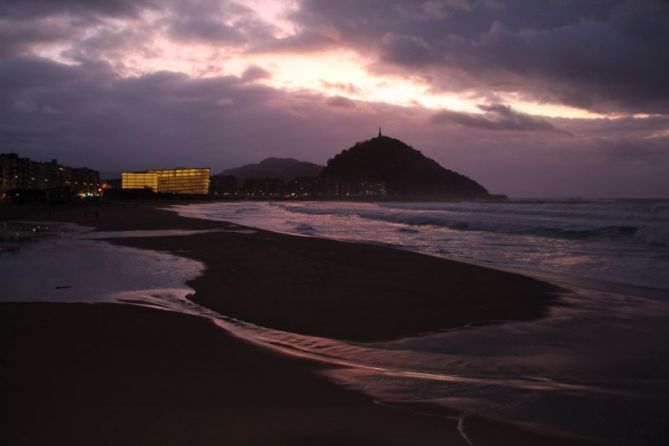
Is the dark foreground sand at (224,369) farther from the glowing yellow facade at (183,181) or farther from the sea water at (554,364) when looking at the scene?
the glowing yellow facade at (183,181)

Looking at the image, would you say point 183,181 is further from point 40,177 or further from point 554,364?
point 554,364

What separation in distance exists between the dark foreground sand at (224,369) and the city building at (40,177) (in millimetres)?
92403

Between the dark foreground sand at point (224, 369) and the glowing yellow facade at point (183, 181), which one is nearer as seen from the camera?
the dark foreground sand at point (224, 369)

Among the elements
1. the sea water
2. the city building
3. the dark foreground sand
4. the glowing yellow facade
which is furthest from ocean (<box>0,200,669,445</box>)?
the glowing yellow facade

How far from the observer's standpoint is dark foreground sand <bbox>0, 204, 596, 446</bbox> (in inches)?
140

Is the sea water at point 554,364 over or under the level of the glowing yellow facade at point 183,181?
under

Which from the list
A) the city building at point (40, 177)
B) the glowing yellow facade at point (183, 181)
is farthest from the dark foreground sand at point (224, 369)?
the glowing yellow facade at point (183, 181)

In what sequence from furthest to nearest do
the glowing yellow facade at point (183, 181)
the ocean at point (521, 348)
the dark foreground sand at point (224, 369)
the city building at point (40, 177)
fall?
the glowing yellow facade at point (183, 181) < the city building at point (40, 177) < the ocean at point (521, 348) < the dark foreground sand at point (224, 369)

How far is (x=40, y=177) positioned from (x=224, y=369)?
156665mm

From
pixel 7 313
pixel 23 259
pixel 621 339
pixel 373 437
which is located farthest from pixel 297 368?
pixel 23 259

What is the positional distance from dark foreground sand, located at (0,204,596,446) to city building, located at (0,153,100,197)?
92.4 metres

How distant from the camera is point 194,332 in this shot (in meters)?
6.62

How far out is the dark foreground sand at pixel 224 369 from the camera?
356 centimetres

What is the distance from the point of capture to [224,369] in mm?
5082
